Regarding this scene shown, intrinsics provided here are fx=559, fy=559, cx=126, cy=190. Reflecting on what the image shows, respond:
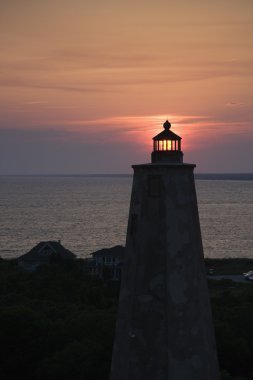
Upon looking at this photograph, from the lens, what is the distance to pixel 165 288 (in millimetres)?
7582

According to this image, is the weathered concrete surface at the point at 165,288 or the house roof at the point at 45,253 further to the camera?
the house roof at the point at 45,253

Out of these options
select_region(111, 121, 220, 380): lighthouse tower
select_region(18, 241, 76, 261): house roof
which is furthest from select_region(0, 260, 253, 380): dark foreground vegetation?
select_region(18, 241, 76, 261): house roof

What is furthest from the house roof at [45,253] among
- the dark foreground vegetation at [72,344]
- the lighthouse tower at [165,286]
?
the lighthouse tower at [165,286]

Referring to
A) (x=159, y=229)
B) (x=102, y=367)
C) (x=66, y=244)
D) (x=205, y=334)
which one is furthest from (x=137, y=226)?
(x=66, y=244)

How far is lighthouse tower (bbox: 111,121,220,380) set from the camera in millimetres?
7555

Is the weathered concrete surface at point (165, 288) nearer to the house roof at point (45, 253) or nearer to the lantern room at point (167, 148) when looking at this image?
the lantern room at point (167, 148)

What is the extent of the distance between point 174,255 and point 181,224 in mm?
434

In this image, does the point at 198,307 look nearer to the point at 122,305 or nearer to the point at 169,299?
the point at 169,299

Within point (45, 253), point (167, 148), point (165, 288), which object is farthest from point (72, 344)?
point (45, 253)

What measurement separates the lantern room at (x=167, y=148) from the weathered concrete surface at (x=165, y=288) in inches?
9.5

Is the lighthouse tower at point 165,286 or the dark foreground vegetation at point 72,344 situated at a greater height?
the lighthouse tower at point 165,286

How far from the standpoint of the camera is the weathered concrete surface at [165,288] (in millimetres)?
7551

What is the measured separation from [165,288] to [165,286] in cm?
3

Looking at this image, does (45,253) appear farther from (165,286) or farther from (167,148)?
(165,286)
